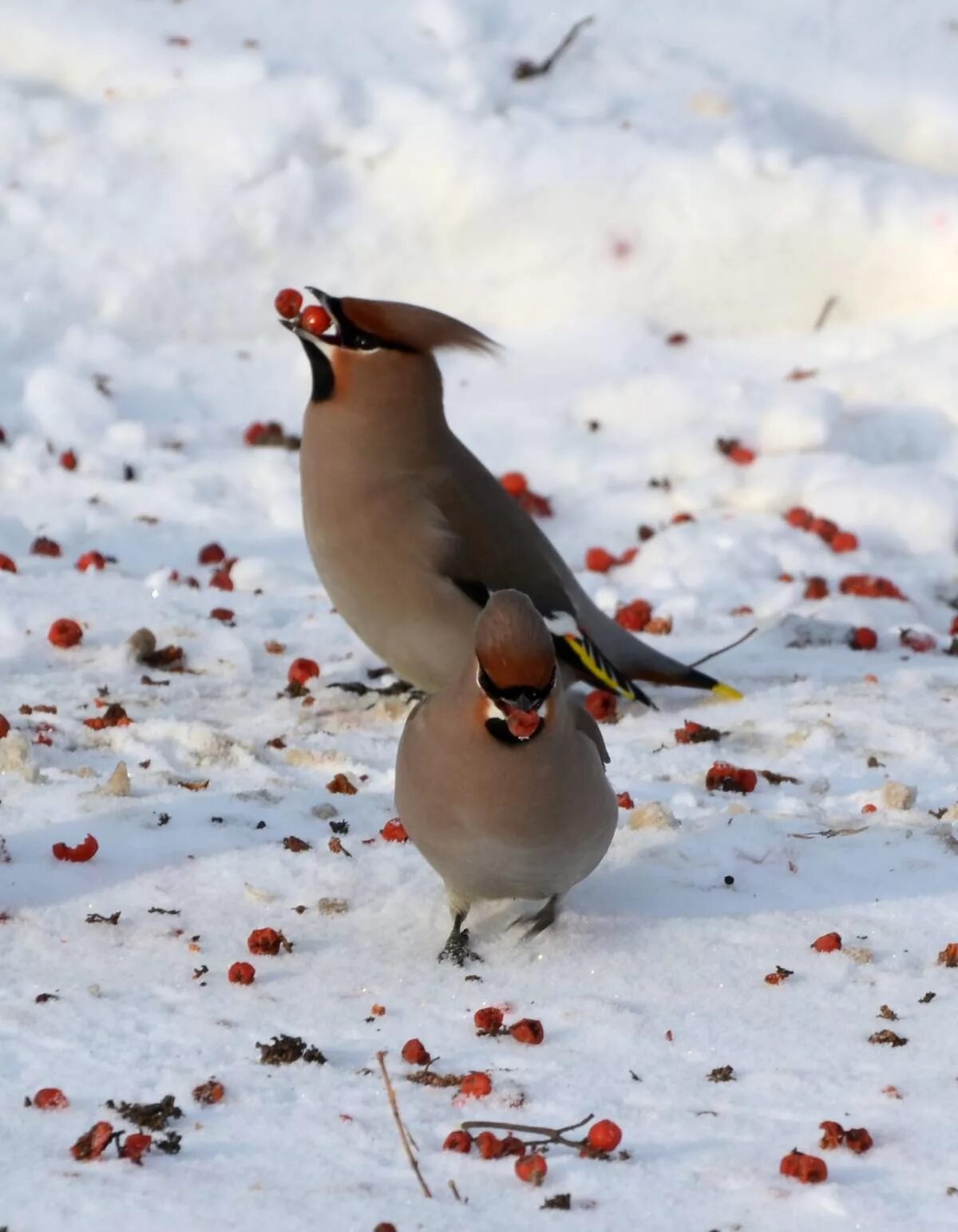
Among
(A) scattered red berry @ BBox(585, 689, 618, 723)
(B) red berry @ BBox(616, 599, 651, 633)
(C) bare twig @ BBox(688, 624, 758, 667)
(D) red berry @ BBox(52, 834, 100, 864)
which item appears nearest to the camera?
(D) red berry @ BBox(52, 834, 100, 864)

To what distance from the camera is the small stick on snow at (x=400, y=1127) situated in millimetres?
2330

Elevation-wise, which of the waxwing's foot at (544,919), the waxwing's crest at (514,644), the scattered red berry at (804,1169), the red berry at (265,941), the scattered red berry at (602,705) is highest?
the waxwing's crest at (514,644)

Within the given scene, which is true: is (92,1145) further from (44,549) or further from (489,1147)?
(44,549)

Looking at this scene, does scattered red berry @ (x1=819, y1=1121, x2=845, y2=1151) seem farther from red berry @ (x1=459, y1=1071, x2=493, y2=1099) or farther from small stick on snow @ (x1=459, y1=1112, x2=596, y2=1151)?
red berry @ (x1=459, y1=1071, x2=493, y2=1099)

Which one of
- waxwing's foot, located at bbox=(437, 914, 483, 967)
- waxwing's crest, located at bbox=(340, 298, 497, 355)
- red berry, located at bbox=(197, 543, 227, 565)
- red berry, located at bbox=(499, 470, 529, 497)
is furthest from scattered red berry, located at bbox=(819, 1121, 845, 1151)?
red berry, located at bbox=(499, 470, 529, 497)

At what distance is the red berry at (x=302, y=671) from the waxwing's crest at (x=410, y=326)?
2.51 feet

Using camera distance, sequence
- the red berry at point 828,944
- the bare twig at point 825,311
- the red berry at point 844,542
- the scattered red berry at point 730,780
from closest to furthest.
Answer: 1. the red berry at point 828,944
2. the scattered red berry at point 730,780
3. the red berry at point 844,542
4. the bare twig at point 825,311

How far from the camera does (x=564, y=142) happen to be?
6949mm

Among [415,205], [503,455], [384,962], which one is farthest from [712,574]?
[384,962]

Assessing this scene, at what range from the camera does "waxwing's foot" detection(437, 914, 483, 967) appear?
3.11 m

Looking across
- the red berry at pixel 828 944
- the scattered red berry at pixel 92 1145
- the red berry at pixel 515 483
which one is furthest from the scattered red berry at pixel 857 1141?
the red berry at pixel 515 483

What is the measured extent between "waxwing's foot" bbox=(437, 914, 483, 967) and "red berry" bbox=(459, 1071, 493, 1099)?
0.48 meters

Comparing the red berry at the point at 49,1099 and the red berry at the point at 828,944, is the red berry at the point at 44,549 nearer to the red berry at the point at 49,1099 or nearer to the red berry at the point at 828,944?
the red berry at the point at 828,944

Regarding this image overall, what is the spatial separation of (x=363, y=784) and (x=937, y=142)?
15.0 ft
